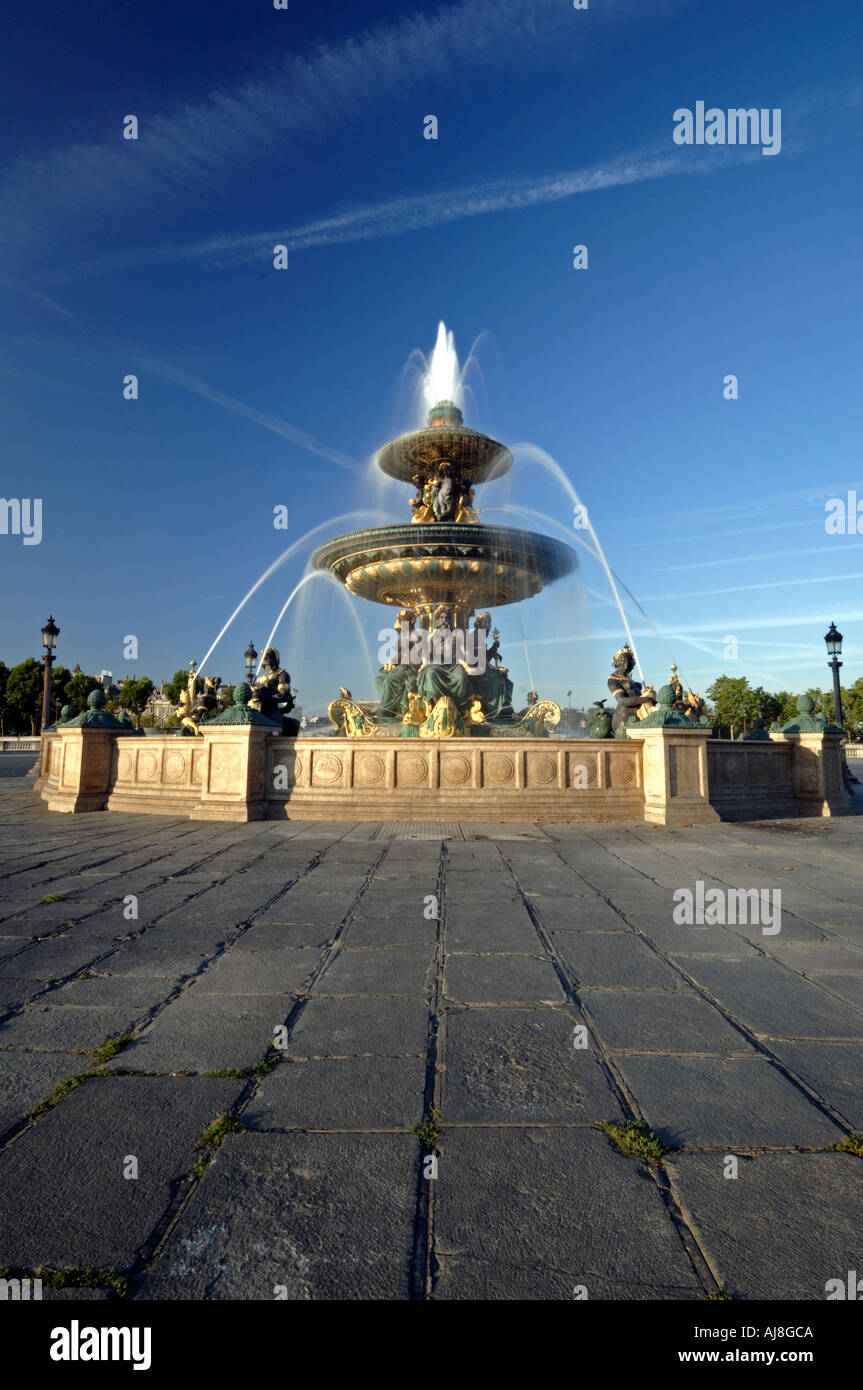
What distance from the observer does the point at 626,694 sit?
14.0m

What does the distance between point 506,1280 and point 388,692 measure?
586 inches

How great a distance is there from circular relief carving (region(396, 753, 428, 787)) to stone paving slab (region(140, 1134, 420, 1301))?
966cm

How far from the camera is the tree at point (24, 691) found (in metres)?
67.8

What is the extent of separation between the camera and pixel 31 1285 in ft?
5.51

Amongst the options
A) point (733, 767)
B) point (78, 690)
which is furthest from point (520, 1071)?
point (78, 690)

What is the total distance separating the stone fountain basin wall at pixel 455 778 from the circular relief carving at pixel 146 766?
2.78 metres

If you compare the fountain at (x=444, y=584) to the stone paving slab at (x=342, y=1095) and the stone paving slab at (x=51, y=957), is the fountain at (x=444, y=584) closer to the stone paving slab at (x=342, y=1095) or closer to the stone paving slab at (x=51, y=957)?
the stone paving slab at (x=51, y=957)

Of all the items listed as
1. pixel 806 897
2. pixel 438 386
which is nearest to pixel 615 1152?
pixel 806 897

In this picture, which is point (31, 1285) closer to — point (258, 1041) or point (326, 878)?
point (258, 1041)

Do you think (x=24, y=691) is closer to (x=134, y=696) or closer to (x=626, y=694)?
(x=134, y=696)

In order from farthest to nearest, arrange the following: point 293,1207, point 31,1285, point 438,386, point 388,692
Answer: point 438,386 < point 388,692 < point 293,1207 < point 31,1285

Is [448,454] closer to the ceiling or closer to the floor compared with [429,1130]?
closer to the ceiling

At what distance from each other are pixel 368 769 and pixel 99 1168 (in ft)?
32.5
